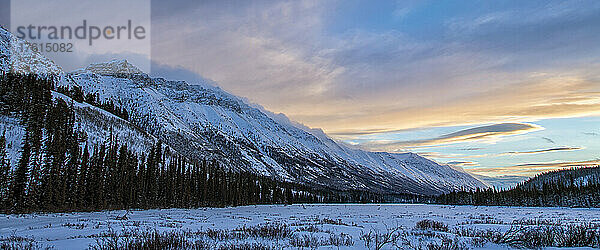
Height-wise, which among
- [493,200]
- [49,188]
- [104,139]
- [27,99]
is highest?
[27,99]

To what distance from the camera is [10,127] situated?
75.9 metres

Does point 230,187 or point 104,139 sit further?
point 230,187

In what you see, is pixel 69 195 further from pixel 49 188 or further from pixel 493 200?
pixel 493 200

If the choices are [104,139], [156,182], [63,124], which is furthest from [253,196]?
[63,124]

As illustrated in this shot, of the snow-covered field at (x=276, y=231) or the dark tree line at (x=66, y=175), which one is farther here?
the dark tree line at (x=66, y=175)

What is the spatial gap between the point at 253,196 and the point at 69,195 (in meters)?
81.1

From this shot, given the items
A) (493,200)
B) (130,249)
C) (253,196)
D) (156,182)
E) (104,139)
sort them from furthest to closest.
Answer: (493,200) → (253,196) → (104,139) → (156,182) → (130,249)

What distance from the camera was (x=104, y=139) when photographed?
11150 cm

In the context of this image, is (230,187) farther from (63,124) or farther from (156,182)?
(63,124)

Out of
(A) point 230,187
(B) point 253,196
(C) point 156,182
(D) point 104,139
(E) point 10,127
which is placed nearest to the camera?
(E) point 10,127

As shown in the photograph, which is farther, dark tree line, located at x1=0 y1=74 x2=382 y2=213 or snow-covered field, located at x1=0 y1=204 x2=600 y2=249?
dark tree line, located at x1=0 y1=74 x2=382 y2=213

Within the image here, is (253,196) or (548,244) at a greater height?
(548,244)

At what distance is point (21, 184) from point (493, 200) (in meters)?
187

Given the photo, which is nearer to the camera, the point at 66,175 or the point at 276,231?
the point at 276,231
